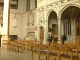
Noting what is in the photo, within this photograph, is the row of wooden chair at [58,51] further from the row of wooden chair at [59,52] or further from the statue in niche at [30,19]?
the statue in niche at [30,19]

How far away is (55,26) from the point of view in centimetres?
1983

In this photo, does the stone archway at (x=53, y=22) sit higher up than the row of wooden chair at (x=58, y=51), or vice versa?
the stone archway at (x=53, y=22)

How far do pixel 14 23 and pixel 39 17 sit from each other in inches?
323

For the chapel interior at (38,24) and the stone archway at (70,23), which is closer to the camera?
the chapel interior at (38,24)

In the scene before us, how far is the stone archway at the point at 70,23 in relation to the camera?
16906mm

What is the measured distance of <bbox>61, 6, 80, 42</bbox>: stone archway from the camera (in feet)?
55.5

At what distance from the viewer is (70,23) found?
1745cm

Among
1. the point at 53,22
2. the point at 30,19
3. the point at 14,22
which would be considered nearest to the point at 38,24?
the point at 53,22

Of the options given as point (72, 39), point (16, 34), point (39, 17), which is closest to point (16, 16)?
point (16, 34)

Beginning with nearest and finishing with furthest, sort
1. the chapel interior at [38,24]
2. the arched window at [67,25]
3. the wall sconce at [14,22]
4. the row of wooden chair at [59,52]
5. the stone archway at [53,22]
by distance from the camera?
the row of wooden chair at [59,52], the chapel interior at [38,24], the arched window at [67,25], the stone archway at [53,22], the wall sconce at [14,22]

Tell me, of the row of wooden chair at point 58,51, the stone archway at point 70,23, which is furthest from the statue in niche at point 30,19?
the row of wooden chair at point 58,51

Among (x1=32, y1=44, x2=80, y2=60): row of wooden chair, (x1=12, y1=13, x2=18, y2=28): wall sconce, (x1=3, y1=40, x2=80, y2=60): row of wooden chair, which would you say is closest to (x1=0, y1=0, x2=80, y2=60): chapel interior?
(x1=12, y1=13, x2=18, y2=28): wall sconce

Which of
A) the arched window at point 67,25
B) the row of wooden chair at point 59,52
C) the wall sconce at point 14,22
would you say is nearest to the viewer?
the row of wooden chair at point 59,52

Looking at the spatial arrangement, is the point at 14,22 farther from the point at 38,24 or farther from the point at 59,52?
the point at 59,52
